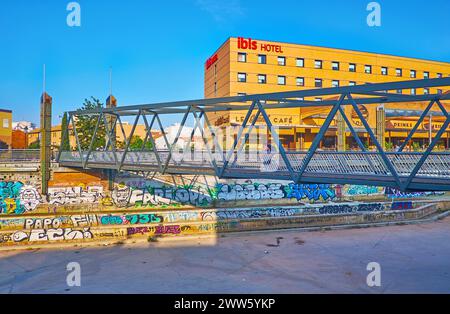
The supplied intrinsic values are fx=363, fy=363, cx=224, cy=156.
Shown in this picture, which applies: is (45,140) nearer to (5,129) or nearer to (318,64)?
(5,129)

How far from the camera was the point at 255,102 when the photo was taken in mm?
14914

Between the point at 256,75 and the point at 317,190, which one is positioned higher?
the point at 256,75

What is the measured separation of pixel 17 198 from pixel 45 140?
474 centimetres

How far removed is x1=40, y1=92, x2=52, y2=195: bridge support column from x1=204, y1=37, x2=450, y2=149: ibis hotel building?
17844 millimetres

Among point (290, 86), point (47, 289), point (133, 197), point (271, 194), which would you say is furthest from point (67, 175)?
point (290, 86)

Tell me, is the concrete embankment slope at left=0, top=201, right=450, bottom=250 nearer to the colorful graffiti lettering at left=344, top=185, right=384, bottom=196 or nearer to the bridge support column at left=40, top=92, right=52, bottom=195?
the colorful graffiti lettering at left=344, top=185, right=384, bottom=196

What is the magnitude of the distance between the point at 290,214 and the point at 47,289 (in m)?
19.6

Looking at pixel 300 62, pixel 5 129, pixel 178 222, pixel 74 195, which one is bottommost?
pixel 178 222

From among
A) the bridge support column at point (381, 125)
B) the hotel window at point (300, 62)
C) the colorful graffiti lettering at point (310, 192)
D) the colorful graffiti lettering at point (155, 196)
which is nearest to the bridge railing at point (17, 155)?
the colorful graffiti lettering at point (155, 196)

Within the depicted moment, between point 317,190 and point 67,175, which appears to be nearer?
point 67,175

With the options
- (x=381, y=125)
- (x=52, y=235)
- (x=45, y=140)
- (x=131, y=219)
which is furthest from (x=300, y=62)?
(x=52, y=235)

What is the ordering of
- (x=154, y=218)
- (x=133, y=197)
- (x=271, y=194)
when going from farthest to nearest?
(x=271, y=194), (x=133, y=197), (x=154, y=218)

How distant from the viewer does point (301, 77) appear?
152 feet
